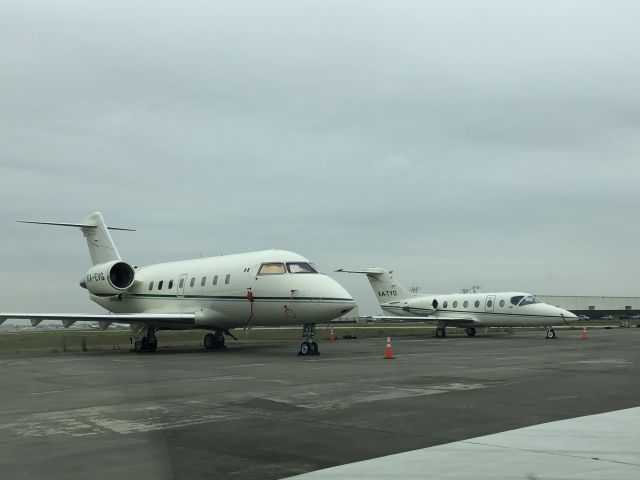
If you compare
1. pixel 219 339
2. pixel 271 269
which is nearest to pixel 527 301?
pixel 219 339

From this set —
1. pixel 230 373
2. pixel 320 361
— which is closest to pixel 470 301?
pixel 320 361

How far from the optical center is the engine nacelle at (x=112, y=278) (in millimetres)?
27266

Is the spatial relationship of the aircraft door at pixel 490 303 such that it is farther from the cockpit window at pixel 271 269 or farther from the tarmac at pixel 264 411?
the tarmac at pixel 264 411

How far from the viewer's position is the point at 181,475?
5.60 m

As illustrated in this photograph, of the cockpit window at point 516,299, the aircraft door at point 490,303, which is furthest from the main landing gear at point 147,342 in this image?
the cockpit window at point 516,299

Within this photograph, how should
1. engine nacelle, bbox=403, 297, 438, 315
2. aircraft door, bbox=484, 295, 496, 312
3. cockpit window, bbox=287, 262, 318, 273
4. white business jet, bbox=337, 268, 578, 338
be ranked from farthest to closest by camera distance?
engine nacelle, bbox=403, 297, 438, 315, aircraft door, bbox=484, 295, 496, 312, white business jet, bbox=337, 268, 578, 338, cockpit window, bbox=287, 262, 318, 273

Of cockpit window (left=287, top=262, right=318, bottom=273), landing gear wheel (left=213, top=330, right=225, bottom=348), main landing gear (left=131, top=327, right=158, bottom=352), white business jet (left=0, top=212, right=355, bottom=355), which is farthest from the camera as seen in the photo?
landing gear wheel (left=213, top=330, right=225, bottom=348)

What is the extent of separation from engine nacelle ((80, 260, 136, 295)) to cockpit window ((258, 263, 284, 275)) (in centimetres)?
795

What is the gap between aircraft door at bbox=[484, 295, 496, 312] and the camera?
39719mm

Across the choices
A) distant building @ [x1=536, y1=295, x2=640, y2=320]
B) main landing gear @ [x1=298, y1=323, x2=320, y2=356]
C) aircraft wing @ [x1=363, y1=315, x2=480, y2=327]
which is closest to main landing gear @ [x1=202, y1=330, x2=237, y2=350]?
main landing gear @ [x1=298, y1=323, x2=320, y2=356]

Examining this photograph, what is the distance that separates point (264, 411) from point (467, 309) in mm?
34368

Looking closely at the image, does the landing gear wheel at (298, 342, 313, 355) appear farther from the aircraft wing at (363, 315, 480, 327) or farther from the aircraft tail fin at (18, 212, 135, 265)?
the aircraft wing at (363, 315, 480, 327)

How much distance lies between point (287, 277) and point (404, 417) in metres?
13.7

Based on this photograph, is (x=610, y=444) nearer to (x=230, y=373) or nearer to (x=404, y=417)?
(x=404, y=417)
